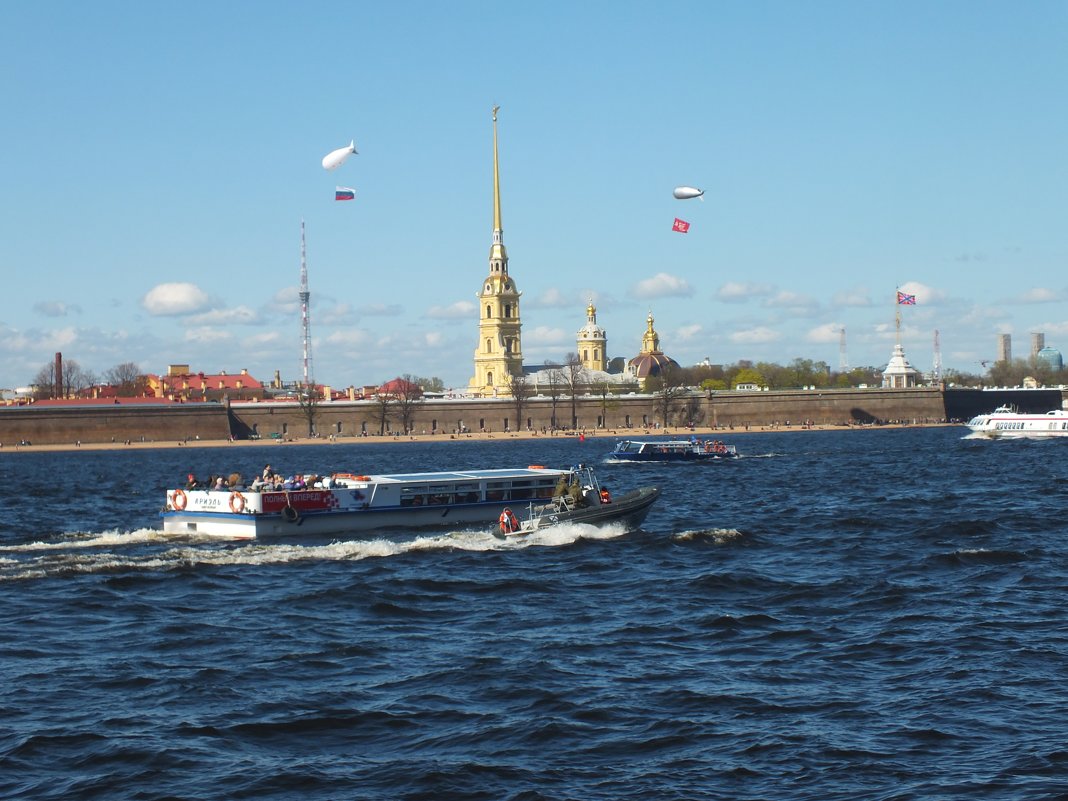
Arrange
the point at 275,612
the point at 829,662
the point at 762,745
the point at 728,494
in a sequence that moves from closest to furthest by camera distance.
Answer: the point at 762,745 → the point at 829,662 → the point at 275,612 → the point at 728,494

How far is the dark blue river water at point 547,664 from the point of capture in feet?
58.7

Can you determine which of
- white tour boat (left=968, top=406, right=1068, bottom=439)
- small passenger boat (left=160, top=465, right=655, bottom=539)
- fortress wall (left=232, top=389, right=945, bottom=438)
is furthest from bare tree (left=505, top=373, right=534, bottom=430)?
small passenger boat (left=160, top=465, right=655, bottom=539)

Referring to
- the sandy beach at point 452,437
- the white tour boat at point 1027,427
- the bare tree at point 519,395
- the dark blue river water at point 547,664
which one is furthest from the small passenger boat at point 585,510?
the bare tree at point 519,395

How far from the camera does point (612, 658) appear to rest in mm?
24281

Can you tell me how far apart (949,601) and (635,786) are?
47.0ft

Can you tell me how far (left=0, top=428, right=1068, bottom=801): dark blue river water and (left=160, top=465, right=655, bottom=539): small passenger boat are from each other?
1.30m

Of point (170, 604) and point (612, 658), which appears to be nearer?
point (612, 658)

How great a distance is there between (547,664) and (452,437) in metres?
134

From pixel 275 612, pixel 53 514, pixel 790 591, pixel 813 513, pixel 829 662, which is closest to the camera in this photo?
pixel 829 662

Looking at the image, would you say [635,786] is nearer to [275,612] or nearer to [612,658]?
[612,658]

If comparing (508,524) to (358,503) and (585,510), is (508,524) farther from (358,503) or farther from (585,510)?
(358,503)

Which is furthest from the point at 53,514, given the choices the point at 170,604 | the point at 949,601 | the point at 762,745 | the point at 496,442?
the point at 496,442

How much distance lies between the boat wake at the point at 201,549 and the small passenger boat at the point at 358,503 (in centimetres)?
84

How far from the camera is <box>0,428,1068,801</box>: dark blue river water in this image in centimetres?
1791
